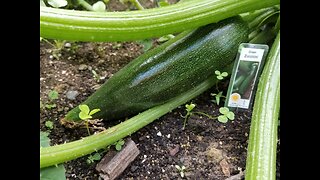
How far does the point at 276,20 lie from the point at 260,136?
787mm

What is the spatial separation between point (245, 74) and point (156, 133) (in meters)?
A: 0.46

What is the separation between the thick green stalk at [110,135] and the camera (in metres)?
1.88

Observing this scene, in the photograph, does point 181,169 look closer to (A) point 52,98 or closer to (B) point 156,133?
(B) point 156,133

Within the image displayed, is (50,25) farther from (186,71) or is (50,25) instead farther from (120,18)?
(186,71)

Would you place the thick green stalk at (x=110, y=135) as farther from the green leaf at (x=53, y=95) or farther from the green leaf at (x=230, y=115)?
the green leaf at (x=53, y=95)

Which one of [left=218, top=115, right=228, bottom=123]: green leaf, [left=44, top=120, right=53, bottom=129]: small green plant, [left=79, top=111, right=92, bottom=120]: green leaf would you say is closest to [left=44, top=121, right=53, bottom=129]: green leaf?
[left=44, top=120, right=53, bottom=129]: small green plant

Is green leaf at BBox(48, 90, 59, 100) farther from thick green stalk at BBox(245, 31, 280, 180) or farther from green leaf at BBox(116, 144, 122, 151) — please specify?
thick green stalk at BBox(245, 31, 280, 180)

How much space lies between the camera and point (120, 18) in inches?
79.3

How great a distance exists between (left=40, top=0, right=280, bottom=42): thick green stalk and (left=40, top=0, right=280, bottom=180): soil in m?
0.41

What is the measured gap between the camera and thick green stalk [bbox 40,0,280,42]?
75.3 inches

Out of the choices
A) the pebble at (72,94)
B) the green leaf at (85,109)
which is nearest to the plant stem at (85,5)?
the pebble at (72,94)

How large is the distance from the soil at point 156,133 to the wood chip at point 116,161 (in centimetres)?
3
